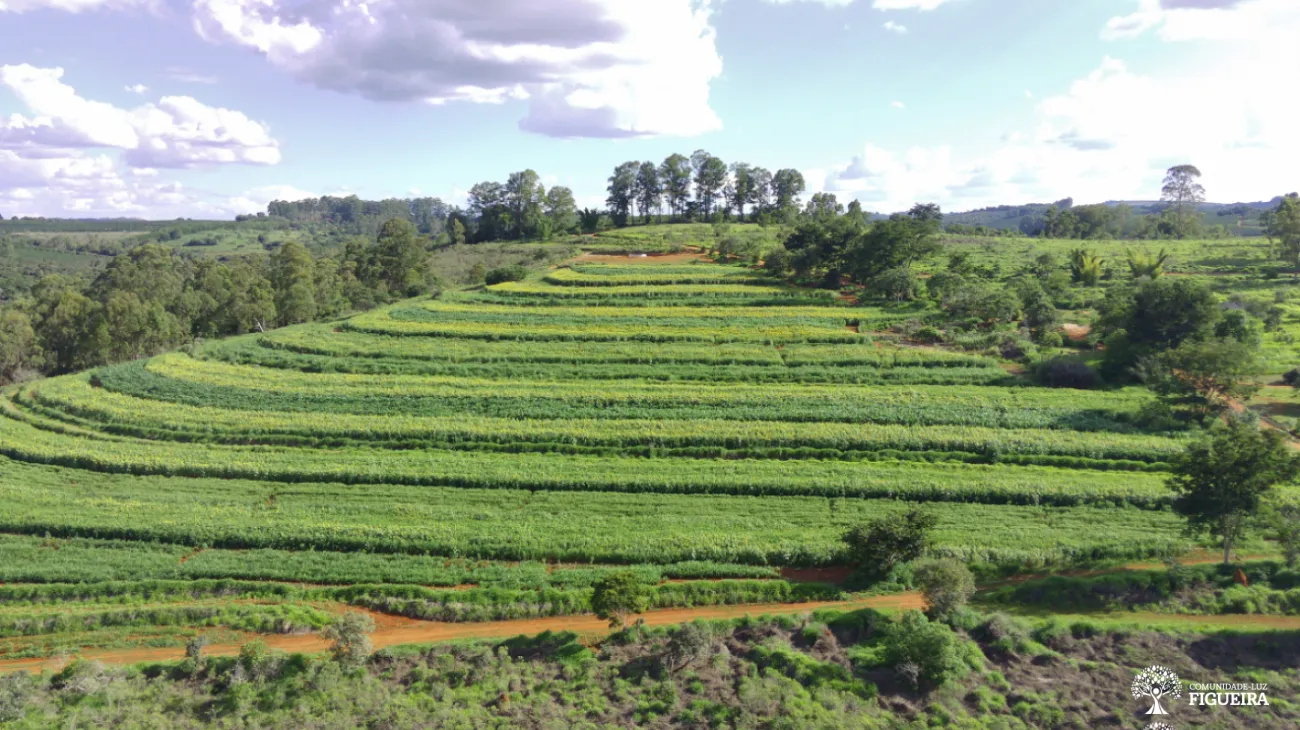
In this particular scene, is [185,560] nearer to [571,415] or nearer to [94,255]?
[571,415]

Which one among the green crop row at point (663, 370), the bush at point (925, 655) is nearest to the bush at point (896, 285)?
the green crop row at point (663, 370)

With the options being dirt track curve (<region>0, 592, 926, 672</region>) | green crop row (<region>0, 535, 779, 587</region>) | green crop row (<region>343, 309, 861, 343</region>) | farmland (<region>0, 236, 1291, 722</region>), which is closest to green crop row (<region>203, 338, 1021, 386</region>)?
farmland (<region>0, 236, 1291, 722</region>)

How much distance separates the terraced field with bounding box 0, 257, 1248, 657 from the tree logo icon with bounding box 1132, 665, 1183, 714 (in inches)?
220

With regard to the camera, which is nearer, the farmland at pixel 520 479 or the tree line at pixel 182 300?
the farmland at pixel 520 479

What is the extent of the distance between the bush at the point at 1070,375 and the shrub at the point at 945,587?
2672cm

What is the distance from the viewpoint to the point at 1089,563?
22375mm

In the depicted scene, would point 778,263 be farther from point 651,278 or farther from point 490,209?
point 490,209

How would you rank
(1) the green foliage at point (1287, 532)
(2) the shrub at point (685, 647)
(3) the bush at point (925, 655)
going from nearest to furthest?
(3) the bush at point (925, 655) < (2) the shrub at point (685, 647) < (1) the green foliage at point (1287, 532)

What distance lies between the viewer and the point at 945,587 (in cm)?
1925

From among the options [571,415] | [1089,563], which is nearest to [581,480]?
[571,415]

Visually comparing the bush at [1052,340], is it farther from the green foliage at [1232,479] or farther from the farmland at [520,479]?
the green foliage at [1232,479]

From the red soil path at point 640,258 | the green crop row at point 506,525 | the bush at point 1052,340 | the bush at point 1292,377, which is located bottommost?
the green crop row at point 506,525

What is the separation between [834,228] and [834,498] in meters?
52.6

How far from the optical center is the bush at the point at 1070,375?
132 feet
